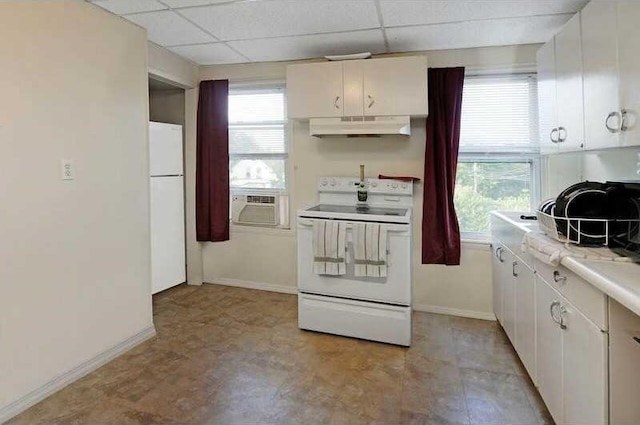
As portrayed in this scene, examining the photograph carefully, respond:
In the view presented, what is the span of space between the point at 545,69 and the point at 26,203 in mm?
3083

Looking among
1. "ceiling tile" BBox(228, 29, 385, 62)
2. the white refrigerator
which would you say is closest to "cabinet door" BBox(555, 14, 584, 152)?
"ceiling tile" BBox(228, 29, 385, 62)

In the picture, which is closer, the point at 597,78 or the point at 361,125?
the point at 597,78

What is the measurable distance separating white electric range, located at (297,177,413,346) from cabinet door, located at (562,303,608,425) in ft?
3.74

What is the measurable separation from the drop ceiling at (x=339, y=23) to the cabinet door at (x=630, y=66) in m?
0.83

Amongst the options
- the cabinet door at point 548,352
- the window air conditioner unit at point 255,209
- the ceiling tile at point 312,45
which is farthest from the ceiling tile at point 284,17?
the cabinet door at point 548,352

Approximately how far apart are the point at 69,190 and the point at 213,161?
63.7 inches

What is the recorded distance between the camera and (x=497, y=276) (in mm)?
2875

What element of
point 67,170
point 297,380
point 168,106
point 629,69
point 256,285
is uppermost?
point 168,106

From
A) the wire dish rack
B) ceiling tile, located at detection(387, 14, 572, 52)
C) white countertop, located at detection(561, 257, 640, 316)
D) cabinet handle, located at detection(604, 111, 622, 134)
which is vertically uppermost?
ceiling tile, located at detection(387, 14, 572, 52)

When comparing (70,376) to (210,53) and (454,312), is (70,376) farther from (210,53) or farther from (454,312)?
(454,312)

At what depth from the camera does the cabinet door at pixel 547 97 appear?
2.35 m

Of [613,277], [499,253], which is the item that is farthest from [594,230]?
[499,253]

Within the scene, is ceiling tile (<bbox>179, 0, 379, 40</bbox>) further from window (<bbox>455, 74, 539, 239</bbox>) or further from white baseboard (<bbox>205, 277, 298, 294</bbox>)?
white baseboard (<bbox>205, 277, 298, 294</bbox>)

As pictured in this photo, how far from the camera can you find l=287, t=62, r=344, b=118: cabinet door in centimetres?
298
